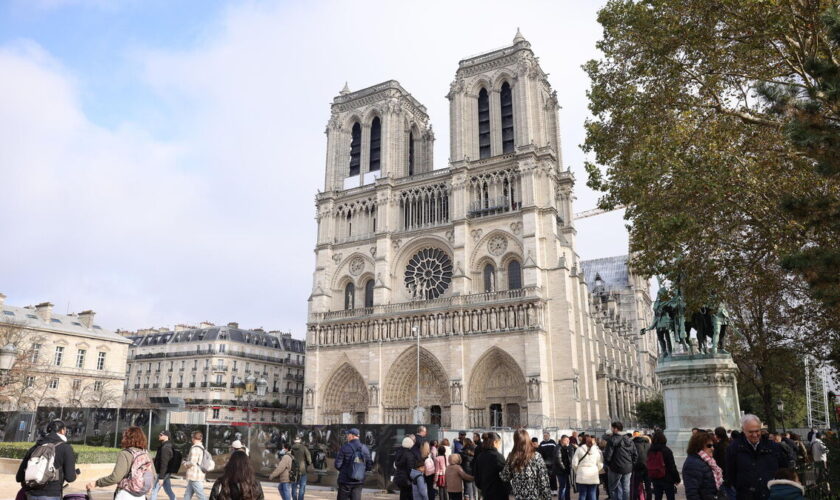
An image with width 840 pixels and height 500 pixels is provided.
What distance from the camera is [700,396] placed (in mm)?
14586

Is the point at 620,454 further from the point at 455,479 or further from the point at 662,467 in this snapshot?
the point at 455,479

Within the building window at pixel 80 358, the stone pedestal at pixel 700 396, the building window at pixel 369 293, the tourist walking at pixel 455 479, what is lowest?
the tourist walking at pixel 455 479

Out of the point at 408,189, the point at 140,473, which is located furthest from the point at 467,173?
the point at 140,473

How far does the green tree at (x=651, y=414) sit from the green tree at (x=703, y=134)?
90.9 ft

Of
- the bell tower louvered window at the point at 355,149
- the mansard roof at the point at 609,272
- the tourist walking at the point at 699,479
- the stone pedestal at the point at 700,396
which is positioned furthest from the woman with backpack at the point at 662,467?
the mansard roof at the point at 609,272

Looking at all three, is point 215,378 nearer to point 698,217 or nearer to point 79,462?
point 79,462

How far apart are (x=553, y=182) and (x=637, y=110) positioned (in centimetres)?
2330

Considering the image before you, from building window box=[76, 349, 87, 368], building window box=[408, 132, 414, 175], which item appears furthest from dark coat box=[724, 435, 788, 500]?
building window box=[76, 349, 87, 368]

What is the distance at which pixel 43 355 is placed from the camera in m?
36.9

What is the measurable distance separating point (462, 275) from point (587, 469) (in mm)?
27016

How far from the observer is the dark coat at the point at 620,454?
907cm

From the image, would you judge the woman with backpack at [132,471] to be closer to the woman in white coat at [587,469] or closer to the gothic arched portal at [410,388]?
the woman in white coat at [587,469]

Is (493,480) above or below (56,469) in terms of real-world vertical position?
below

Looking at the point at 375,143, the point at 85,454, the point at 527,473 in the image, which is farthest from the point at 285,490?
the point at 375,143
